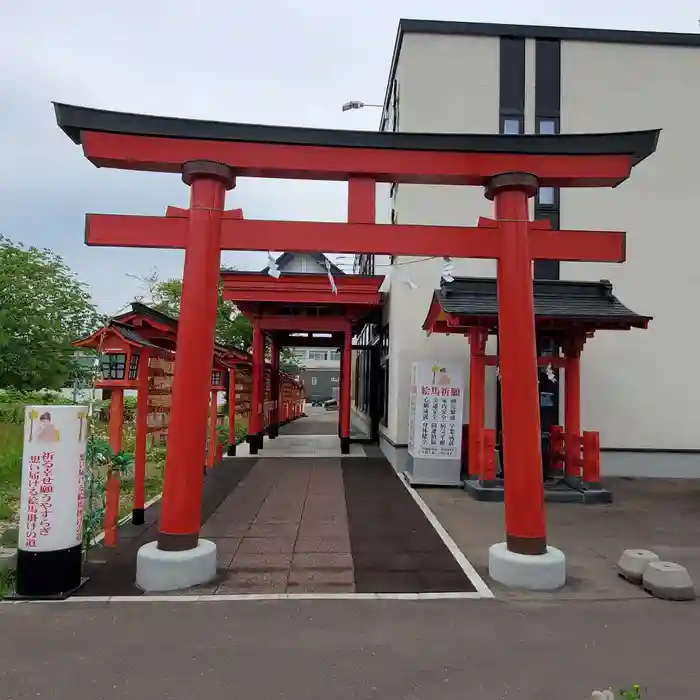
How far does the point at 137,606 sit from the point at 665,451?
1190 cm

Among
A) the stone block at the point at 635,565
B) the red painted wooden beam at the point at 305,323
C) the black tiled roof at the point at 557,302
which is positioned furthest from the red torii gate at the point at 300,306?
the stone block at the point at 635,565

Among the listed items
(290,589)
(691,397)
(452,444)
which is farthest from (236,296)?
(691,397)

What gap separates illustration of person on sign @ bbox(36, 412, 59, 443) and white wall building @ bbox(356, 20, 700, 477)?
8327 millimetres

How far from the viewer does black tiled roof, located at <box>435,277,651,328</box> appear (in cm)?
1019

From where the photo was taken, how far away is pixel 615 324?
414 inches

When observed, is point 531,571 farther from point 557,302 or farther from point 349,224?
point 557,302

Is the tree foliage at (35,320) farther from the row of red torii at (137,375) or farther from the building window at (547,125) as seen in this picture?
the building window at (547,125)

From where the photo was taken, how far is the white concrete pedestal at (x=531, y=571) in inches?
226

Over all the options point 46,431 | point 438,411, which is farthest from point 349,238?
point 438,411

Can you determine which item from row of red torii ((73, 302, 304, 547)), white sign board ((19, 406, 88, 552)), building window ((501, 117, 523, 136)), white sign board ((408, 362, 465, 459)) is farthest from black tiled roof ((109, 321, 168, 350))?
building window ((501, 117, 523, 136))

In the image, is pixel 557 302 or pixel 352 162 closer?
pixel 352 162

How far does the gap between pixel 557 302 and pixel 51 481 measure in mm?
9055

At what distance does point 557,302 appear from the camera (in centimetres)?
1102

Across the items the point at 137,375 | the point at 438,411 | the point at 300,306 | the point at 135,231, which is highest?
the point at 300,306
